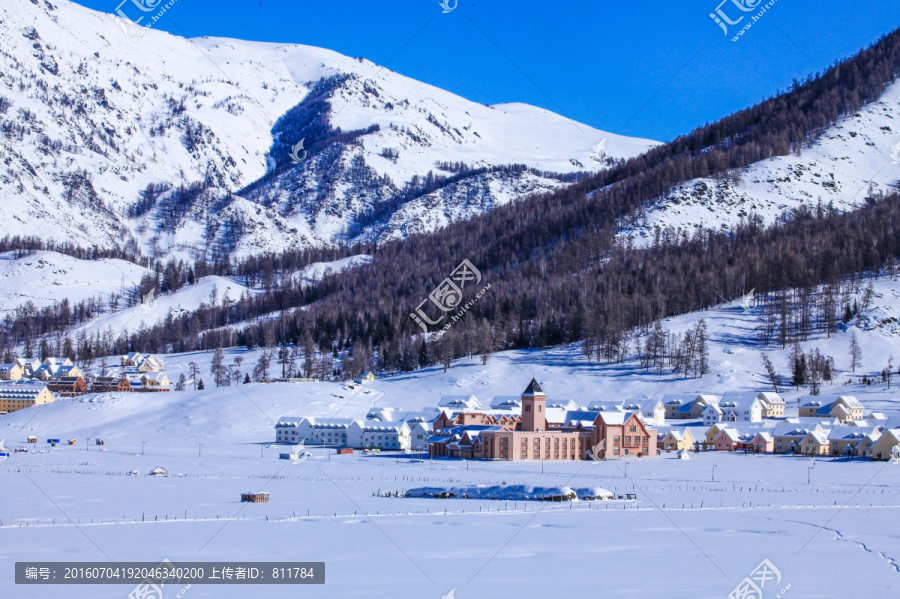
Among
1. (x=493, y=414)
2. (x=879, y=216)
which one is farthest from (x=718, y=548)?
(x=879, y=216)

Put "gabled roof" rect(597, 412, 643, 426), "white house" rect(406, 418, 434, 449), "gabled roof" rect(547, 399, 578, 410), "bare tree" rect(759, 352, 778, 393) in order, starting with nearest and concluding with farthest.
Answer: "gabled roof" rect(597, 412, 643, 426), "white house" rect(406, 418, 434, 449), "gabled roof" rect(547, 399, 578, 410), "bare tree" rect(759, 352, 778, 393)

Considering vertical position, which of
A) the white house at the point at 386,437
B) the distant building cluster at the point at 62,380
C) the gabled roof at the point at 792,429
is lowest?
the white house at the point at 386,437

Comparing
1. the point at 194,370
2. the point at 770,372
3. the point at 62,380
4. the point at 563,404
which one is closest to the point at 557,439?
the point at 563,404

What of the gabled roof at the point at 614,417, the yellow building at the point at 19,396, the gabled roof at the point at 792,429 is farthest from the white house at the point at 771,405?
the yellow building at the point at 19,396

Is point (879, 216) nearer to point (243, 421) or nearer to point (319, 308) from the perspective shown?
point (319, 308)

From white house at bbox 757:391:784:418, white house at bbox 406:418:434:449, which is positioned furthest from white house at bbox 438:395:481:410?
white house at bbox 757:391:784:418

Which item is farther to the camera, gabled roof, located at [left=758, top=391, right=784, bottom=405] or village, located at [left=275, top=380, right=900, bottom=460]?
gabled roof, located at [left=758, top=391, right=784, bottom=405]

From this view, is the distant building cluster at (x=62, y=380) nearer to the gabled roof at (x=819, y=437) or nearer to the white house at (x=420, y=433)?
the white house at (x=420, y=433)

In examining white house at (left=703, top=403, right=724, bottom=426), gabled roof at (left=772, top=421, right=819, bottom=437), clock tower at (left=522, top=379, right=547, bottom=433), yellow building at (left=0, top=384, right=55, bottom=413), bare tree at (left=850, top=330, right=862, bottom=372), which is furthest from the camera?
yellow building at (left=0, top=384, right=55, bottom=413)

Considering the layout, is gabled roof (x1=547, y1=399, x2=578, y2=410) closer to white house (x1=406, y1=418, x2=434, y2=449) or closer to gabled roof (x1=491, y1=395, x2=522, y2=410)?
gabled roof (x1=491, y1=395, x2=522, y2=410)

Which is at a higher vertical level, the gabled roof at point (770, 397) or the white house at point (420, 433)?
the gabled roof at point (770, 397)
